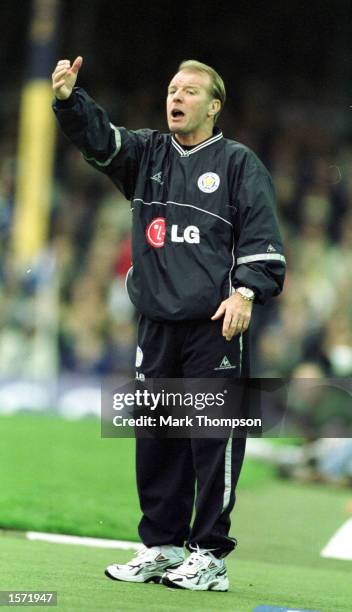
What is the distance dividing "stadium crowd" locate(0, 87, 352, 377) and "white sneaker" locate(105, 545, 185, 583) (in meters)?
6.81

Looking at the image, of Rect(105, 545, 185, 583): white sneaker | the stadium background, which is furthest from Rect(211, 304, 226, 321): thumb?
the stadium background

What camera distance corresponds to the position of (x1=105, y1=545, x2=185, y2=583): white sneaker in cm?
480

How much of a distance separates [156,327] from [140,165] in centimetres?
63

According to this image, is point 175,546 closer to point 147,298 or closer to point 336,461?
point 147,298

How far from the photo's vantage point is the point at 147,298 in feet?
15.9

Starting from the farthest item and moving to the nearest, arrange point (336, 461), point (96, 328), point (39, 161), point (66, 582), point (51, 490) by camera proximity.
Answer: point (39, 161) < point (96, 328) < point (336, 461) < point (51, 490) < point (66, 582)

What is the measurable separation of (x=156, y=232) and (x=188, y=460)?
0.87m

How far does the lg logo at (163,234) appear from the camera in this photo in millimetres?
4812

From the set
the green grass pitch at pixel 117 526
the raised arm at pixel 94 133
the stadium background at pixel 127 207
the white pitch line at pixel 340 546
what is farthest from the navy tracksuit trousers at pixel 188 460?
the stadium background at pixel 127 207

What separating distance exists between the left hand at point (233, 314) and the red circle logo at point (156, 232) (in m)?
0.35

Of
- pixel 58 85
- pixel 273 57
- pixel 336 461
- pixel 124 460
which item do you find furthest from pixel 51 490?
pixel 273 57

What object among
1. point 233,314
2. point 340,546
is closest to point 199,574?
point 233,314

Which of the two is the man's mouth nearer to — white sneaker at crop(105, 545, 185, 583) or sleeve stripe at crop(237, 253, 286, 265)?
sleeve stripe at crop(237, 253, 286, 265)

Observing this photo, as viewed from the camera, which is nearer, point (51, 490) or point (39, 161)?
point (51, 490)
